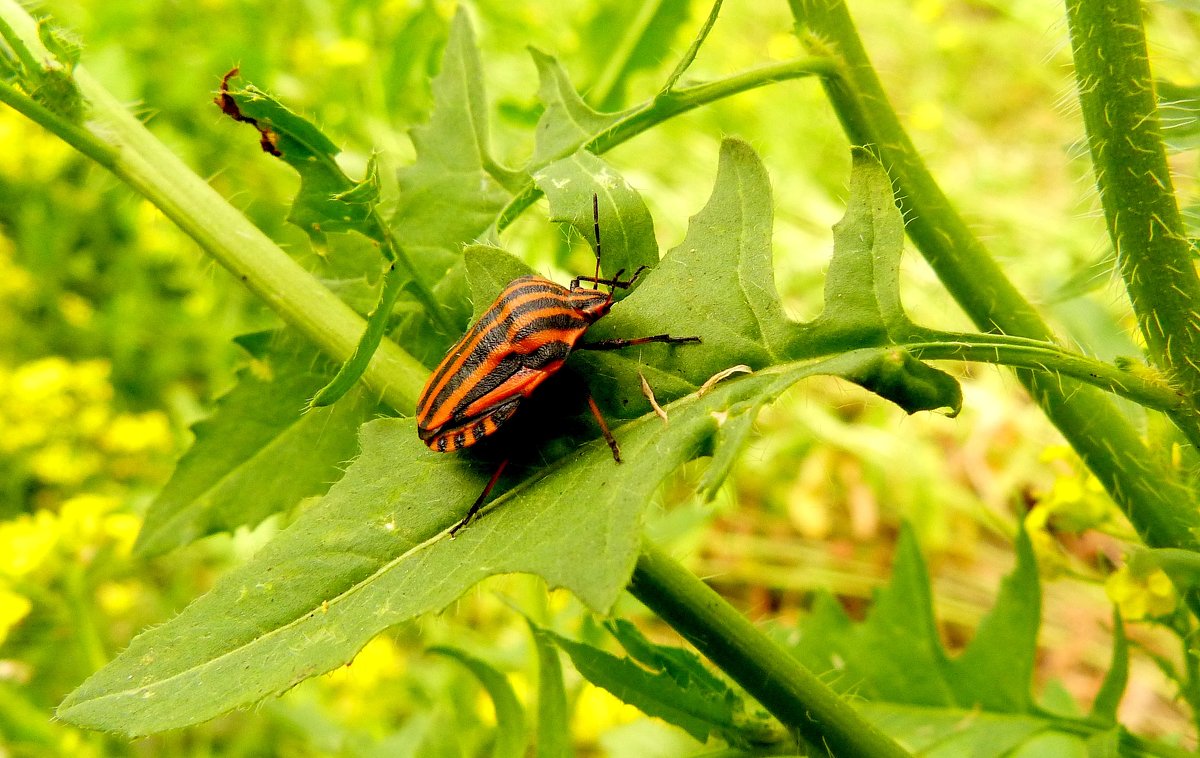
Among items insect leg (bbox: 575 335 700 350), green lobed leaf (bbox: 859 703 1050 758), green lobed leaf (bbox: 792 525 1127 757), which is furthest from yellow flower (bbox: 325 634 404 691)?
insect leg (bbox: 575 335 700 350)

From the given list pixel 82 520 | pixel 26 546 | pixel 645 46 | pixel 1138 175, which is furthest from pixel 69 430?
pixel 1138 175

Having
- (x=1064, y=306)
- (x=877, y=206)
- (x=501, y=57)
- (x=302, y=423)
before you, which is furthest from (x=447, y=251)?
(x=501, y=57)

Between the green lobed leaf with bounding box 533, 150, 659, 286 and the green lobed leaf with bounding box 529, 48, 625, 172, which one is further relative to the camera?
the green lobed leaf with bounding box 529, 48, 625, 172

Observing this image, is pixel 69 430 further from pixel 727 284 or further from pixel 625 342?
pixel 727 284

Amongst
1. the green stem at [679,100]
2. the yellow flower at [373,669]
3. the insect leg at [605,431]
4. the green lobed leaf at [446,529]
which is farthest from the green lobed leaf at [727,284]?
the yellow flower at [373,669]

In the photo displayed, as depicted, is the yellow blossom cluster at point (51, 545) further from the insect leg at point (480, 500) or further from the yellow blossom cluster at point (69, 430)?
the insect leg at point (480, 500)

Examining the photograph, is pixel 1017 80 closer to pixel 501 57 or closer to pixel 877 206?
pixel 501 57

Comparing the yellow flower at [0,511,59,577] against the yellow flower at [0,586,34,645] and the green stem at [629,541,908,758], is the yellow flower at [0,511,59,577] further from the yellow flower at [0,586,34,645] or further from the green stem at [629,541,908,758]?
the green stem at [629,541,908,758]
